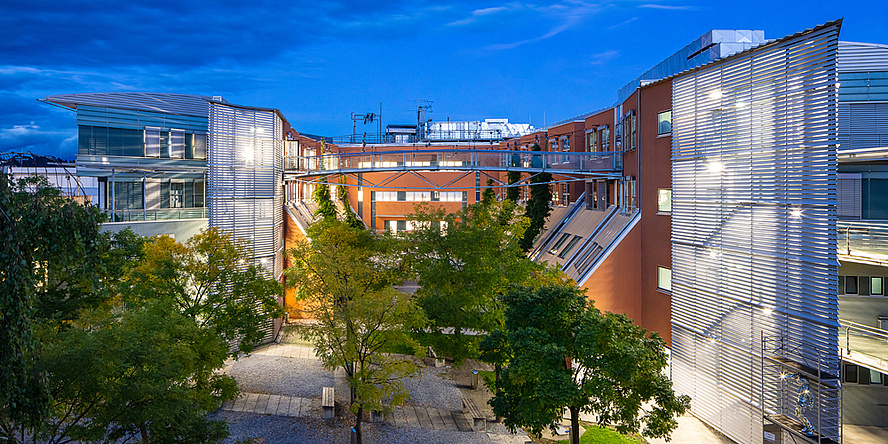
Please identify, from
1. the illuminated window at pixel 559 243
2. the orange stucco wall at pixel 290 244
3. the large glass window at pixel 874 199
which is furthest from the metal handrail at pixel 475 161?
the large glass window at pixel 874 199

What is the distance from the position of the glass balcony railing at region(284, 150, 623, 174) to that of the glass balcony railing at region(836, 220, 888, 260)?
1386 cm

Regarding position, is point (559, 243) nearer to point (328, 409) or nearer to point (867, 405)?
point (867, 405)

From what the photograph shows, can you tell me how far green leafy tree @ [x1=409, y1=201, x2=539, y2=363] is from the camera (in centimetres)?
2166

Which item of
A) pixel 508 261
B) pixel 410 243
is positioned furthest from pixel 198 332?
pixel 508 261

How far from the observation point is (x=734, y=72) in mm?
18312

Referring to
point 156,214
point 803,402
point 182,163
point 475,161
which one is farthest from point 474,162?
point 803,402

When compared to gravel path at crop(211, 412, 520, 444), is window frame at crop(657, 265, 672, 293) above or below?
above

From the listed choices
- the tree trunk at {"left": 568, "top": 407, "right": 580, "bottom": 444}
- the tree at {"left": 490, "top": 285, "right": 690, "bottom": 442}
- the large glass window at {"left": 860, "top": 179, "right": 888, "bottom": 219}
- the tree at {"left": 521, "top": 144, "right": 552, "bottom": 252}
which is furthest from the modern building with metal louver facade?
the large glass window at {"left": 860, "top": 179, "right": 888, "bottom": 219}

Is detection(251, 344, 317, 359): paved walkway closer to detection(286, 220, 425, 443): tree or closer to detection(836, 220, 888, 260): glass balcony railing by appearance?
detection(286, 220, 425, 443): tree

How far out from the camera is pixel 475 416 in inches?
840

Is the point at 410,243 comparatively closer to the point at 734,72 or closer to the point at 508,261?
the point at 508,261

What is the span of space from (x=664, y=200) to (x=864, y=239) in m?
8.39

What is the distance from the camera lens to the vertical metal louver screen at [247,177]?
29672 mm

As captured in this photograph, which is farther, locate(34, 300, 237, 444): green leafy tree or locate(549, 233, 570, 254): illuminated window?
locate(549, 233, 570, 254): illuminated window
